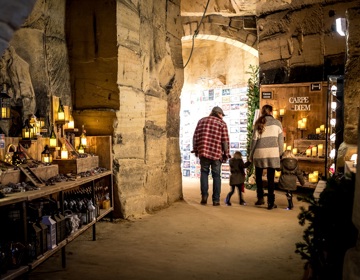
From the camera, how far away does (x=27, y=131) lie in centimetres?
405

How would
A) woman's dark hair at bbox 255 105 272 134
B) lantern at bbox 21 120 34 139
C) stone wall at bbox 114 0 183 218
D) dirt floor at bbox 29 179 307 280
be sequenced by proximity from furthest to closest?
1. woman's dark hair at bbox 255 105 272 134
2. stone wall at bbox 114 0 183 218
3. lantern at bbox 21 120 34 139
4. dirt floor at bbox 29 179 307 280

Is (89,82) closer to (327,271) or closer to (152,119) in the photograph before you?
(152,119)

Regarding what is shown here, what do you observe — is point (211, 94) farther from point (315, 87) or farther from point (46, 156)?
point (46, 156)

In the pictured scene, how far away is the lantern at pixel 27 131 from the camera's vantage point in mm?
4031

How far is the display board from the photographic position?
36.8 ft

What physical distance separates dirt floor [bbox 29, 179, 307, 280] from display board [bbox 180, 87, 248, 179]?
16.7 feet

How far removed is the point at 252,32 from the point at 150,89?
197 inches

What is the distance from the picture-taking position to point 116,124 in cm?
554

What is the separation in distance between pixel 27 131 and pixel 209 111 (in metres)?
8.41

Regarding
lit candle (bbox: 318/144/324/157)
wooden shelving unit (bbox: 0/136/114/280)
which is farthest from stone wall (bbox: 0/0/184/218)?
lit candle (bbox: 318/144/324/157)

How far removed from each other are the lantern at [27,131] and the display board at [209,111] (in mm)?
7460

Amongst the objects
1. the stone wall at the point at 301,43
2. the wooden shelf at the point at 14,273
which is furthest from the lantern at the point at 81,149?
the stone wall at the point at 301,43

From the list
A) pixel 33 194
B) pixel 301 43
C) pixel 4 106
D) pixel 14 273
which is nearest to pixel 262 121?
pixel 301 43

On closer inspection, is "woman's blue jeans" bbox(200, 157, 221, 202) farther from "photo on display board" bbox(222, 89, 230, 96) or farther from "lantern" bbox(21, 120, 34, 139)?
"photo on display board" bbox(222, 89, 230, 96)
